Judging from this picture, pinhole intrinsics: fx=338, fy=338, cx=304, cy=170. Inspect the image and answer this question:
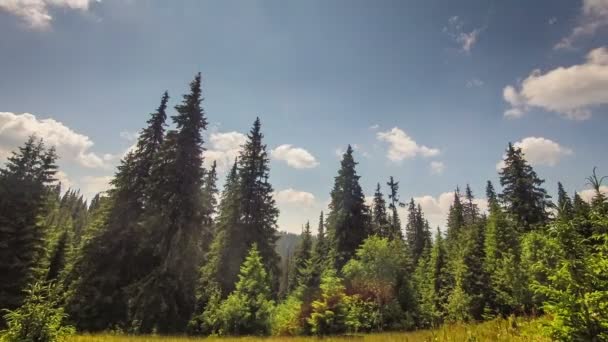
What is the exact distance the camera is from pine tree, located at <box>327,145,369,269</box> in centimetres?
3528

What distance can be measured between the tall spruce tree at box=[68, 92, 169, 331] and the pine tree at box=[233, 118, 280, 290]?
8934mm

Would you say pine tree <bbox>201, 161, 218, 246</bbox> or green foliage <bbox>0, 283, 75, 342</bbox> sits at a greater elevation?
pine tree <bbox>201, 161, 218, 246</bbox>

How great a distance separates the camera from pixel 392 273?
2375cm

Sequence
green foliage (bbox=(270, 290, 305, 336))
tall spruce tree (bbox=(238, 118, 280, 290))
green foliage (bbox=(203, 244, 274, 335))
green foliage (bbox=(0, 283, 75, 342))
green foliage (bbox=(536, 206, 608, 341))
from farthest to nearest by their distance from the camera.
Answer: tall spruce tree (bbox=(238, 118, 280, 290)) < green foliage (bbox=(270, 290, 305, 336)) < green foliage (bbox=(203, 244, 274, 335)) < green foliage (bbox=(0, 283, 75, 342)) < green foliage (bbox=(536, 206, 608, 341))

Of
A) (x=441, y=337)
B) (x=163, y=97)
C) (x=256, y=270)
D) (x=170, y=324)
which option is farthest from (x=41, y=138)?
(x=441, y=337)

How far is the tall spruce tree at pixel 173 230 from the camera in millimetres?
20516

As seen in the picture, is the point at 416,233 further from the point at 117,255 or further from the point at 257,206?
the point at 117,255

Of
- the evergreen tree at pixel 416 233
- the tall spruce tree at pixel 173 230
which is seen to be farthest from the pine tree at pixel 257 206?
the evergreen tree at pixel 416 233

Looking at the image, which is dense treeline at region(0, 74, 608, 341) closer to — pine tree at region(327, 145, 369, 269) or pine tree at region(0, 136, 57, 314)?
pine tree at region(0, 136, 57, 314)

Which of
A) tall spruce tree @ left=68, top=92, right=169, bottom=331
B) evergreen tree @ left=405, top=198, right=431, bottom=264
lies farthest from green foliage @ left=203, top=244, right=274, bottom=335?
evergreen tree @ left=405, top=198, right=431, bottom=264

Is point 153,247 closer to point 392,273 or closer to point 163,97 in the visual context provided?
point 163,97

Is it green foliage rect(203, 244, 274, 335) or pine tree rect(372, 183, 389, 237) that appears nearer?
green foliage rect(203, 244, 274, 335)

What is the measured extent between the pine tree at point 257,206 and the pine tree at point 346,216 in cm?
700

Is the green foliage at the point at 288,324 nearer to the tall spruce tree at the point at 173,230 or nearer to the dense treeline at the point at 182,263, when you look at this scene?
the dense treeline at the point at 182,263
